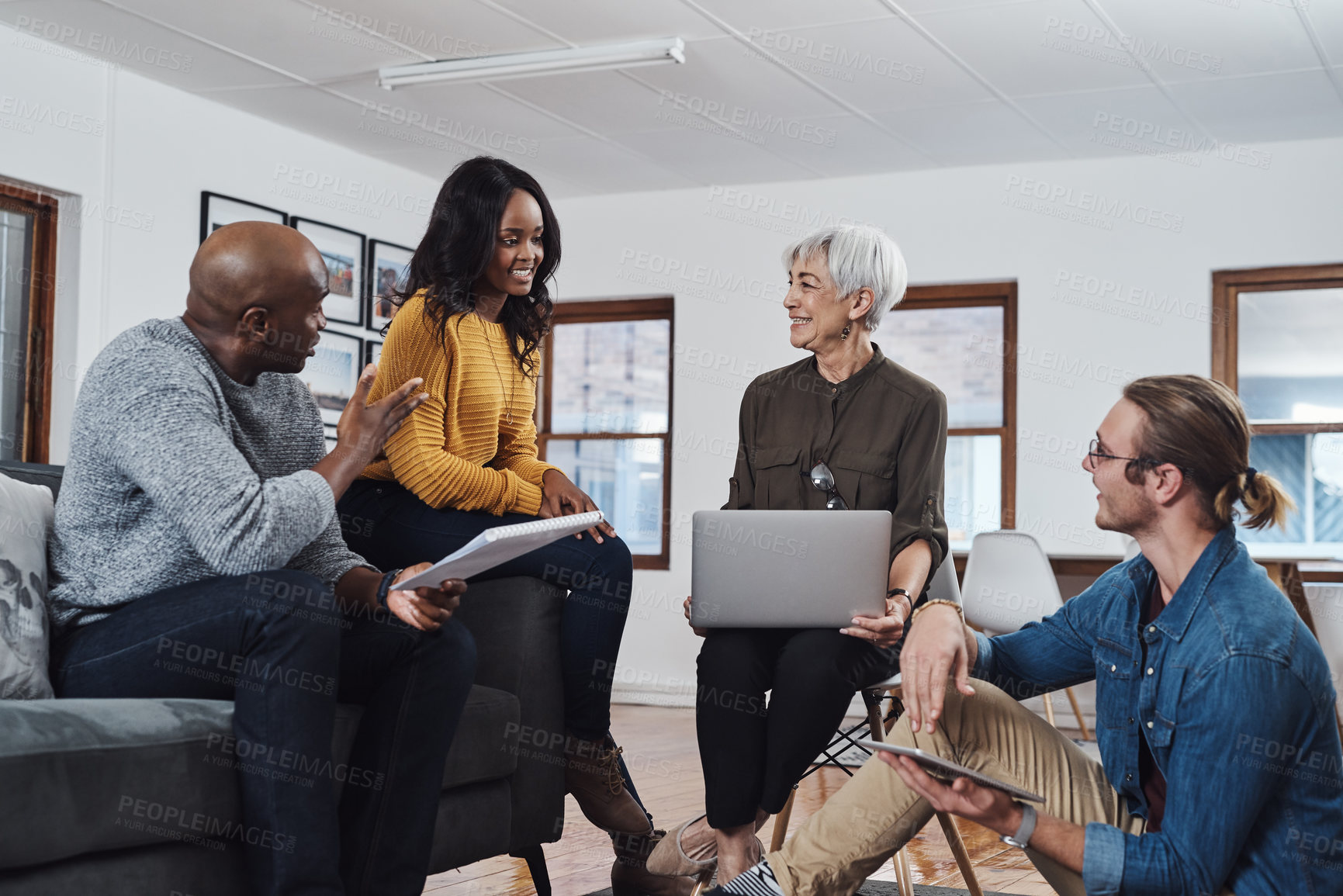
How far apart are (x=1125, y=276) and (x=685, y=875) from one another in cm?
421

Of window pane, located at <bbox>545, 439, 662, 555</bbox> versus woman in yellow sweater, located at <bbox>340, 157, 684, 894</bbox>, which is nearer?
woman in yellow sweater, located at <bbox>340, 157, 684, 894</bbox>

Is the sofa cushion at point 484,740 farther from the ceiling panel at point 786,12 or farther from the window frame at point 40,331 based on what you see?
the window frame at point 40,331

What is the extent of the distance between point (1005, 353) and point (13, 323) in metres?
4.19

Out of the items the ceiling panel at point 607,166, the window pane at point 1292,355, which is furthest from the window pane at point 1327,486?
the ceiling panel at point 607,166

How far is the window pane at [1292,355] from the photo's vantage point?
5.46 meters

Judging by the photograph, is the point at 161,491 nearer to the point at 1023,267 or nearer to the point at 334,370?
the point at 334,370

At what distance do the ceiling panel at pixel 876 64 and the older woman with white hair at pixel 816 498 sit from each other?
194 centimetres

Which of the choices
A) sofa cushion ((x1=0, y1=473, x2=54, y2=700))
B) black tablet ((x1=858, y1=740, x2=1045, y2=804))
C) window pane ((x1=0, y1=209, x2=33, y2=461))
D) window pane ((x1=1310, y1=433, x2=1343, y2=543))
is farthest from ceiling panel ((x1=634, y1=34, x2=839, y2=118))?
black tablet ((x1=858, y1=740, x2=1045, y2=804))

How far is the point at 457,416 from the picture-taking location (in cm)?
247

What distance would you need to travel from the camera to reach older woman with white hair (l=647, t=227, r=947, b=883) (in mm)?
2168

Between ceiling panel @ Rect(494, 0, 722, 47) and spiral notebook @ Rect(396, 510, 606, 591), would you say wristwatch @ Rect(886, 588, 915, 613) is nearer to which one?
spiral notebook @ Rect(396, 510, 606, 591)

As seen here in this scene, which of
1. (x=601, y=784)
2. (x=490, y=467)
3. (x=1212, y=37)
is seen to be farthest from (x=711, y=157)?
(x=601, y=784)

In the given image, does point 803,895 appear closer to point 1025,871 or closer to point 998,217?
point 1025,871

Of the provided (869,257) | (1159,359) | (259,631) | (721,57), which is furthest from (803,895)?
(1159,359)
